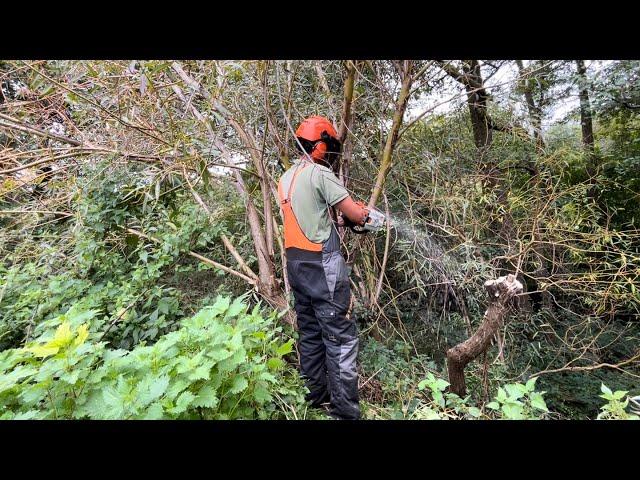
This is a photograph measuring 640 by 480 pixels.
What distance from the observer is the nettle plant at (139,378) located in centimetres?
115

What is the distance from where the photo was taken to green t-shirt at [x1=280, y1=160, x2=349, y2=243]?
1.87m

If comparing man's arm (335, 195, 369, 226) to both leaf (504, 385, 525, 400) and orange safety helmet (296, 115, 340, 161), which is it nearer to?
orange safety helmet (296, 115, 340, 161)

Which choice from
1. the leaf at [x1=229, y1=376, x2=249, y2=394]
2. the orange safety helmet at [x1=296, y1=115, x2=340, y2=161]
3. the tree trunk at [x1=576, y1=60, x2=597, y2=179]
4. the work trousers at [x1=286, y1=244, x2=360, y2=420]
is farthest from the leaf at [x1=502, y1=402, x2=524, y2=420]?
the tree trunk at [x1=576, y1=60, x2=597, y2=179]

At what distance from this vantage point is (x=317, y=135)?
6.37 ft

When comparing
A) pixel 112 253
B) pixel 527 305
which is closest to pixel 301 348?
pixel 112 253

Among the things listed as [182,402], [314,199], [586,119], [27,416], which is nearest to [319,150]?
[314,199]

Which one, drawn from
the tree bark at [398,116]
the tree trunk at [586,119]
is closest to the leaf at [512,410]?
the tree bark at [398,116]

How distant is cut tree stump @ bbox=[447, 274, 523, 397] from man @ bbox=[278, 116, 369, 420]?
78 centimetres

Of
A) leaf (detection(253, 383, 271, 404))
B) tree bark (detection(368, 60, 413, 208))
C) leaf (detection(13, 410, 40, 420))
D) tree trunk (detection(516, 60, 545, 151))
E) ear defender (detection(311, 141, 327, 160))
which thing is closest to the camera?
leaf (detection(13, 410, 40, 420))

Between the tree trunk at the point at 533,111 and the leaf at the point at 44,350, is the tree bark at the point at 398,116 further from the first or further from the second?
the leaf at the point at 44,350

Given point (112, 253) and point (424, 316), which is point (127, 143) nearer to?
point (112, 253)

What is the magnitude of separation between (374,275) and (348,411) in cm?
143

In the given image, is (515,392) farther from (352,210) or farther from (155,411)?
(155,411)

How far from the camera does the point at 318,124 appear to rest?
1946 mm
